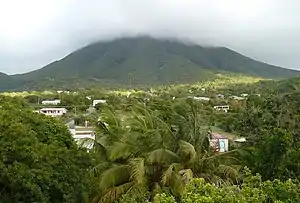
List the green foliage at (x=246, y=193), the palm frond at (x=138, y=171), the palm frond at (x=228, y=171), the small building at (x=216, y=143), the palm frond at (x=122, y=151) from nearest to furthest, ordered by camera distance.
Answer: the green foliage at (x=246, y=193), the palm frond at (x=138, y=171), the palm frond at (x=228, y=171), the palm frond at (x=122, y=151), the small building at (x=216, y=143)

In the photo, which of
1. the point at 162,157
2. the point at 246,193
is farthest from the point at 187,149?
the point at 246,193

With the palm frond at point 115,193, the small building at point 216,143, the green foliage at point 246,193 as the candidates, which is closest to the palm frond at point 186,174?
the palm frond at point 115,193

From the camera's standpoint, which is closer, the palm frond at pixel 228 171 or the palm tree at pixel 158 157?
the palm tree at pixel 158 157

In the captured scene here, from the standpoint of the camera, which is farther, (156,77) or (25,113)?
(156,77)

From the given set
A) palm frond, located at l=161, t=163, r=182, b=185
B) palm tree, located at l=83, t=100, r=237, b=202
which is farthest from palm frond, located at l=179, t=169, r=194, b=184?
palm frond, located at l=161, t=163, r=182, b=185

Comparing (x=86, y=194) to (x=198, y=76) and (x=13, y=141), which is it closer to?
(x=13, y=141)

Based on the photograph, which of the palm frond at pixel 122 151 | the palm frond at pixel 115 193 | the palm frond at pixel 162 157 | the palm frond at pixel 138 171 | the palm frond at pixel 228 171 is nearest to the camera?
the palm frond at pixel 138 171

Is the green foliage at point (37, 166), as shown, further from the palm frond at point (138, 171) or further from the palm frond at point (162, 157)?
the palm frond at point (162, 157)

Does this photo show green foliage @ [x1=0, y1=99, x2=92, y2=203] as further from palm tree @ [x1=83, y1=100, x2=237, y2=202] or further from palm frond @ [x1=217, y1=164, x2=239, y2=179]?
palm frond @ [x1=217, y1=164, x2=239, y2=179]

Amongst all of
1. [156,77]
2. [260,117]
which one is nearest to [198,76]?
[156,77]
